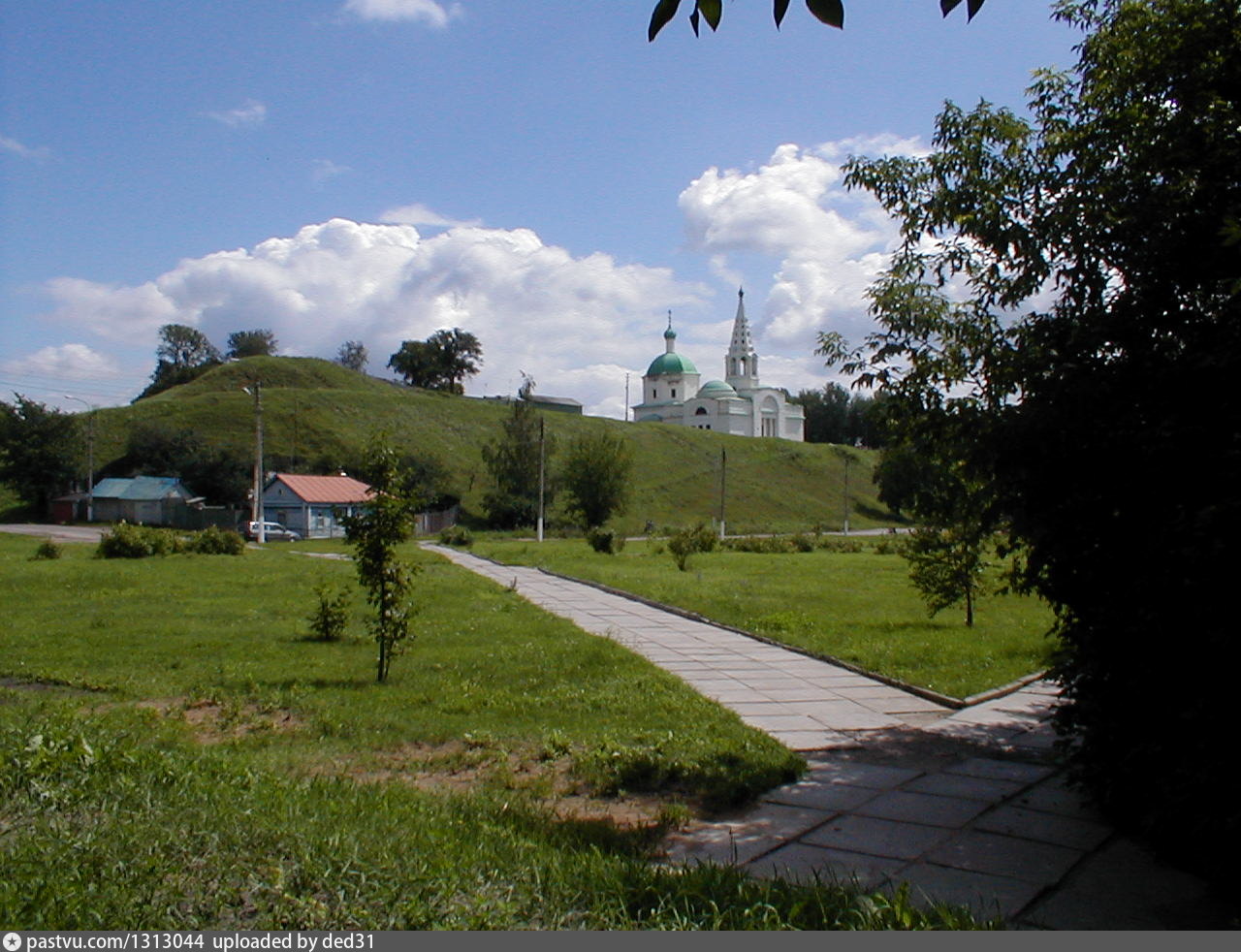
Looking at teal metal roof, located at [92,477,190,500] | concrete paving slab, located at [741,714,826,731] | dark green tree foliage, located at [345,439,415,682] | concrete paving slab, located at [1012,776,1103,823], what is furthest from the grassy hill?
concrete paving slab, located at [1012,776,1103,823]

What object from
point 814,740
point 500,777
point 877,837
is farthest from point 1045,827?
point 500,777

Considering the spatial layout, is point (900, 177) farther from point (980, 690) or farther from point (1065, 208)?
point (980, 690)

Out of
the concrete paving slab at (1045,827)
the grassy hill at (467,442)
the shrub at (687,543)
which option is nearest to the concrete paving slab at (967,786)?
the concrete paving slab at (1045,827)

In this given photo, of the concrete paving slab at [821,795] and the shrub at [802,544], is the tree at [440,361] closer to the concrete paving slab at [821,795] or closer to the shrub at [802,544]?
the shrub at [802,544]

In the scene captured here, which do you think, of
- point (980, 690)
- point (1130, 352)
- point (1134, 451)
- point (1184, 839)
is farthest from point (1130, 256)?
point (980, 690)

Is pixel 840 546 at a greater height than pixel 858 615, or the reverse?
pixel 858 615

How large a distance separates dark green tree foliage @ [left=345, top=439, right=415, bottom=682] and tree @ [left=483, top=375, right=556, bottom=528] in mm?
45479

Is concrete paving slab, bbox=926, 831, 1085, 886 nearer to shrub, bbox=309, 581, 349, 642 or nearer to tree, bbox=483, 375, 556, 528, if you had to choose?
shrub, bbox=309, 581, 349, 642

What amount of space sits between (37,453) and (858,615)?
5601 centimetres

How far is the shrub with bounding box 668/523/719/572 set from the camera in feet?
86.9

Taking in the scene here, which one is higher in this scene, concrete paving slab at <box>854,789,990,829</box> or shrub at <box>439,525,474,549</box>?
concrete paving slab at <box>854,789,990,829</box>

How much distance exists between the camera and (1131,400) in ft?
16.1

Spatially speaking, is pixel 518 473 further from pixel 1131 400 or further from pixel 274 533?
pixel 1131 400

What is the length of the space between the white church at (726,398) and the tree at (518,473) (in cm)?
5205
